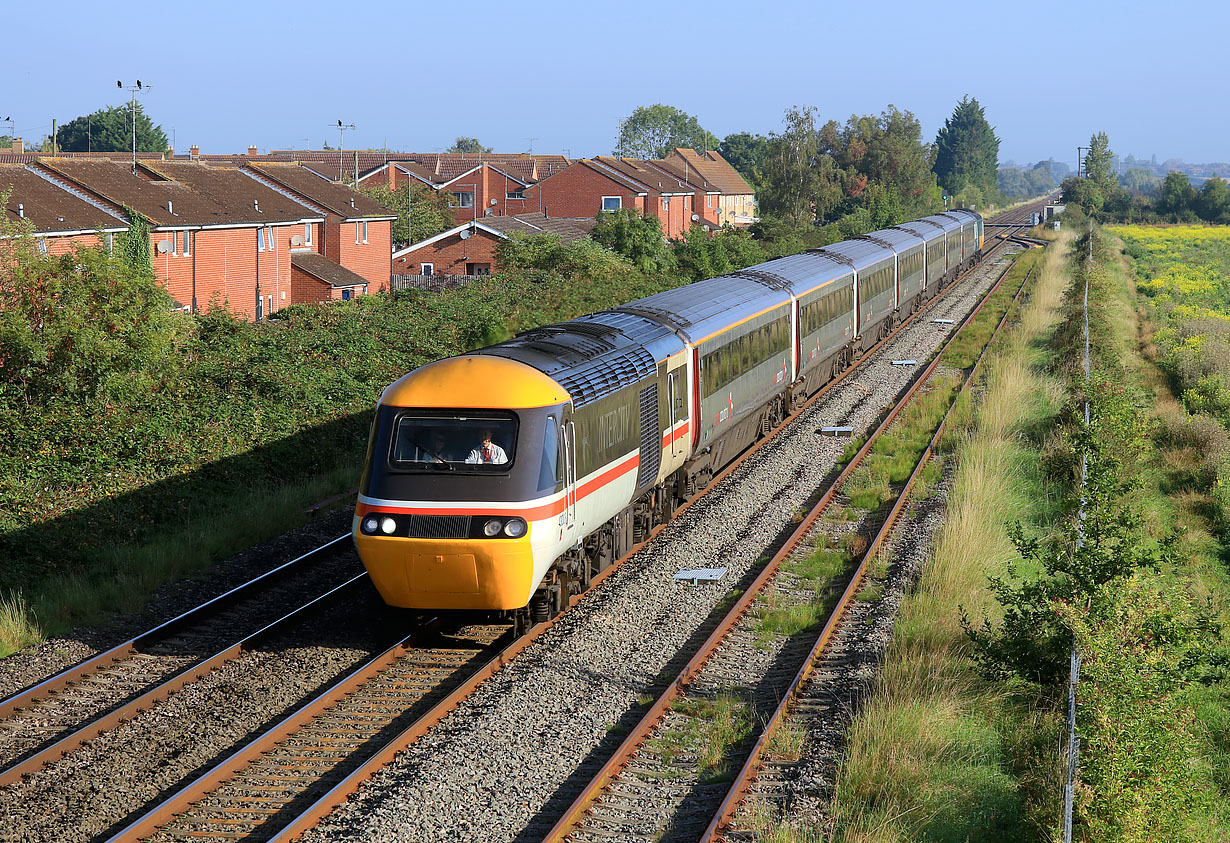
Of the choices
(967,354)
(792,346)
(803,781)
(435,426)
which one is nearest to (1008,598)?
(803,781)

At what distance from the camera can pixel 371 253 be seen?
48.9 meters

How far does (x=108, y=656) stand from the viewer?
454 inches

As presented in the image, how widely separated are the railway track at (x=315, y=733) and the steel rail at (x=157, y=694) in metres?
0.01

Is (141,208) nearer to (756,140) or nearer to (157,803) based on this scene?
(157,803)

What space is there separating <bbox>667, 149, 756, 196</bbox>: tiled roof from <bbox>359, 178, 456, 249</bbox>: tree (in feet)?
91.7

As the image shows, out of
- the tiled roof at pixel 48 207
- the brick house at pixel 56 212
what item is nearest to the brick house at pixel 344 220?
the brick house at pixel 56 212

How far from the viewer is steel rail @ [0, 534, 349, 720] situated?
34.6ft

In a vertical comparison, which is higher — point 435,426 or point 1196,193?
point 1196,193

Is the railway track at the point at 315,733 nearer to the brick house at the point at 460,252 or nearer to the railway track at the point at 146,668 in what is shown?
the railway track at the point at 146,668

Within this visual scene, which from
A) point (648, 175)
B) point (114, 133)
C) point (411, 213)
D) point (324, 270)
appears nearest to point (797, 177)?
point (648, 175)

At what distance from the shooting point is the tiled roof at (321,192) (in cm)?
4684

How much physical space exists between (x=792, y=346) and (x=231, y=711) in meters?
14.9

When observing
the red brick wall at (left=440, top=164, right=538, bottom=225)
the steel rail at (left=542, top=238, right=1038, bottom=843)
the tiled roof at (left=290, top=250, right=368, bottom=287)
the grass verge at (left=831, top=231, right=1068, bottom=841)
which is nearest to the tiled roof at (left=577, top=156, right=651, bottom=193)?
the red brick wall at (left=440, top=164, right=538, bottom=225)

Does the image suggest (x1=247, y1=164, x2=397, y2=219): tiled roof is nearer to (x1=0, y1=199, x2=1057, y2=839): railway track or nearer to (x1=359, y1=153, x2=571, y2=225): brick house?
(x1=359, y1=153, x2=571, y2=225): brick house
